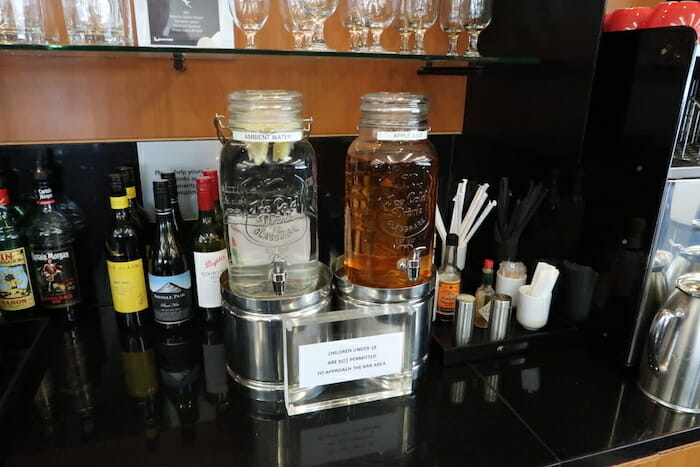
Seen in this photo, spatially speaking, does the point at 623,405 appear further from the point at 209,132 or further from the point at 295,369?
the point at 209,132

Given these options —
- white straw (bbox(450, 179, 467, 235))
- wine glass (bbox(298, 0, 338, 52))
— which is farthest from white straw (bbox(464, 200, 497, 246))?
wine glass (bbox(298, 0, 338, 52))

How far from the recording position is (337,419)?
33.9 inches

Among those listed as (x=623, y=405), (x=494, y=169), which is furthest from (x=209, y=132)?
(x=623, y=405)

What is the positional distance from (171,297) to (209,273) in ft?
0.33

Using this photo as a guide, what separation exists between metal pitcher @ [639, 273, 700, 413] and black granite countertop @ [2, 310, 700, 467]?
32mm

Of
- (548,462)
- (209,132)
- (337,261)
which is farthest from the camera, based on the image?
(209,132)

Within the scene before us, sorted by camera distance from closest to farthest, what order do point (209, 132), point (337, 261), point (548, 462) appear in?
point (548, 462) → point (337, 261) → point (209, 132)

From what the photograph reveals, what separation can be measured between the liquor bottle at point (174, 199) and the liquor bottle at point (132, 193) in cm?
6

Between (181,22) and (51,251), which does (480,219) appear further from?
(51,251)

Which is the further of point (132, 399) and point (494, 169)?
point (494, 169)

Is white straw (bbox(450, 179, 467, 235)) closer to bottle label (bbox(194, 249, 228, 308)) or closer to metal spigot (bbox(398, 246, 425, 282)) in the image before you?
metal spigot (bbox(398, 246, 425, 282))

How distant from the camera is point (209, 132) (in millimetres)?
1170

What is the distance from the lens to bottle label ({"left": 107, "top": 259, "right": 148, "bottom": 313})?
1066 mm

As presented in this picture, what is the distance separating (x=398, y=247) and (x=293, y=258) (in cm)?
20
